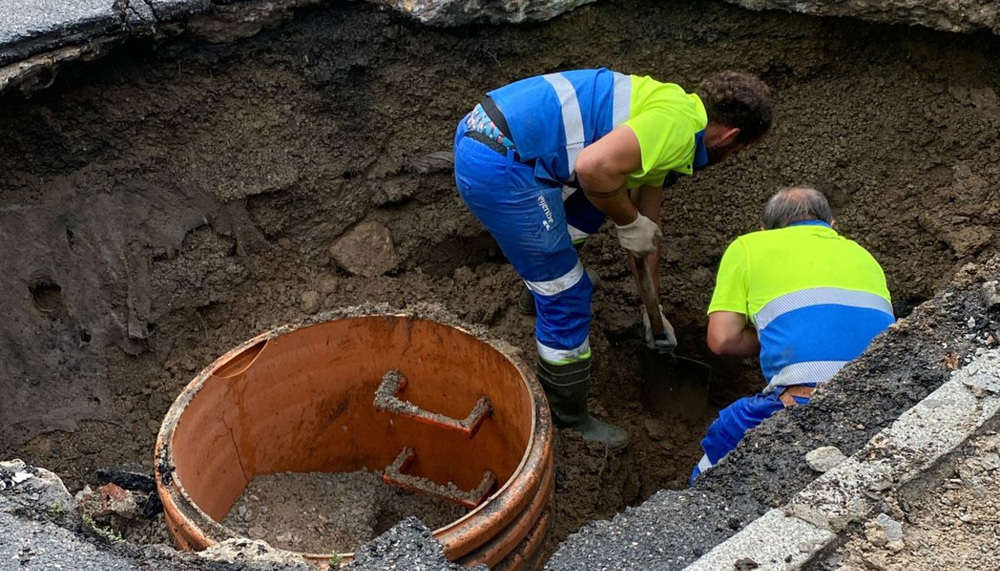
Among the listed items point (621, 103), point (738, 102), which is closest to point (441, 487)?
point (621, 103)

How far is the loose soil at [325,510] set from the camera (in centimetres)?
333

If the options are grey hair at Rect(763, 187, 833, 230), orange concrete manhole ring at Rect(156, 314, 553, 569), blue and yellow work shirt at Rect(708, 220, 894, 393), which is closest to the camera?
blue and yellow work shirt at Rect(708, 220, 894, 393)

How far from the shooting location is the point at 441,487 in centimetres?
355

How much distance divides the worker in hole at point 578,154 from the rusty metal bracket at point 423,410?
44 centimetres

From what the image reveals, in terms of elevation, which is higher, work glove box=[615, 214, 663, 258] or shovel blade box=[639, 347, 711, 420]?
work glove box=[615, 214, 663, 258]

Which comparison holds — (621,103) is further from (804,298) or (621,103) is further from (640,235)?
(804,298)

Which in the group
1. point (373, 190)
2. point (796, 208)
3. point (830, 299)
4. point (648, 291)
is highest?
point (796, 208)

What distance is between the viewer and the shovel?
4.14m

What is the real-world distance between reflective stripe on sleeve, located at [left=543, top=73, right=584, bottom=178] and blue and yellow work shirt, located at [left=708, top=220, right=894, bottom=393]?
0.65 metres

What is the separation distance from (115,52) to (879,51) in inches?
122

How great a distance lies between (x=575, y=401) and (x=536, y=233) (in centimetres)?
78

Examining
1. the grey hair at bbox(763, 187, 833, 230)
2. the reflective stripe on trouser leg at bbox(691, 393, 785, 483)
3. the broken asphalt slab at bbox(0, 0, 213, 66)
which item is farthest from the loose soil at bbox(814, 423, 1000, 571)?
the broken asphalt slab at bbox(0, 0, 213, 66)

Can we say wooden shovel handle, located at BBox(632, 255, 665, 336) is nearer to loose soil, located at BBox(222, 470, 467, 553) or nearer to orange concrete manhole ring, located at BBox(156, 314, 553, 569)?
orange concrete manhole ring, located at BBox(156, 314, 553, 569)

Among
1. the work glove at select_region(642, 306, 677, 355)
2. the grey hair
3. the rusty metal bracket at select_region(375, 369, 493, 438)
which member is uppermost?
the grey hair
